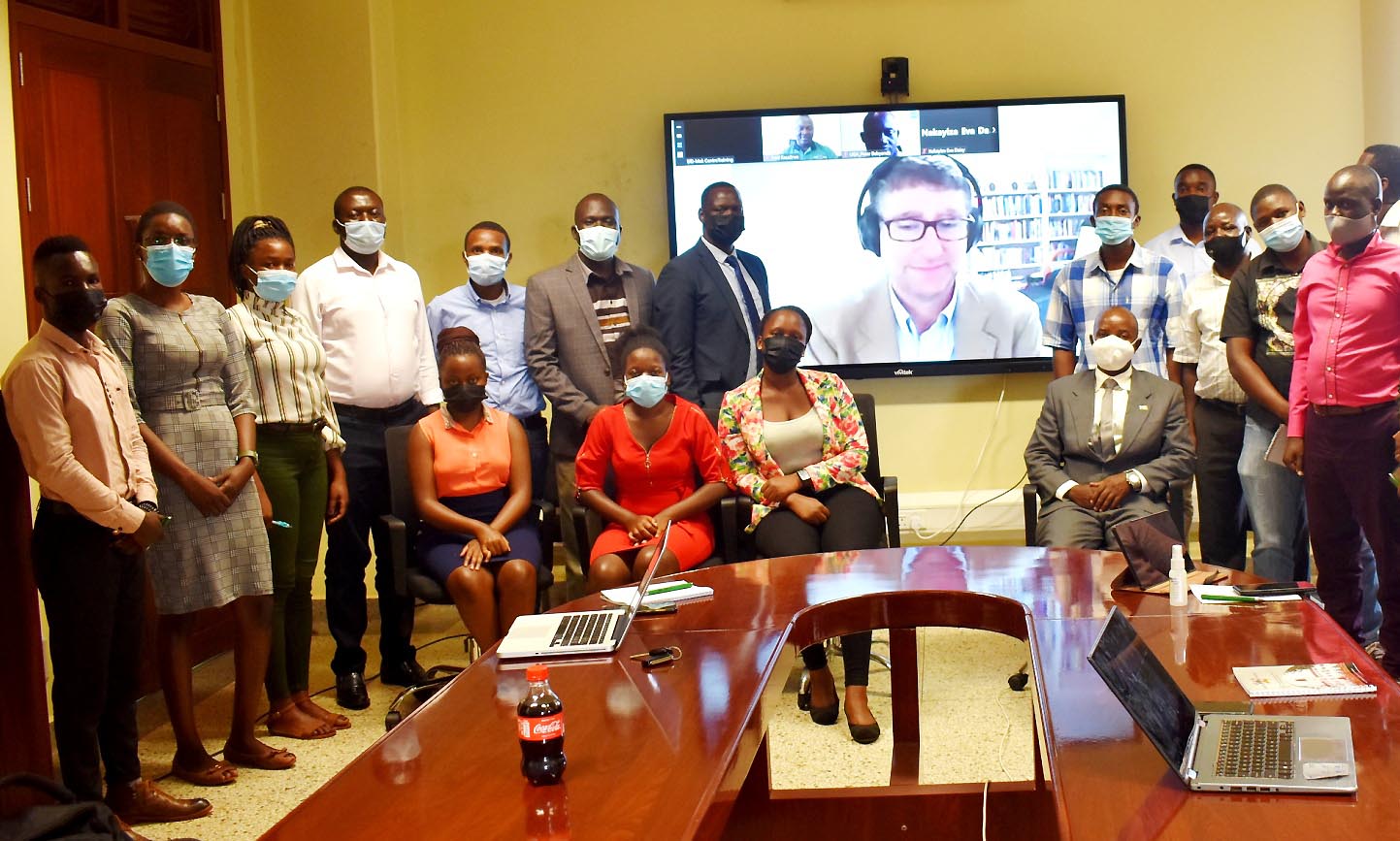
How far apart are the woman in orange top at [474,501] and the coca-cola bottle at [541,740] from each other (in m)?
2.18

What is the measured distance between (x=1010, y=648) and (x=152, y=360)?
3028 mm

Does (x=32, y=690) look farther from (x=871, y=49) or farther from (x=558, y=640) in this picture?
(x=871, y=49)

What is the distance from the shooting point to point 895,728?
3.15m

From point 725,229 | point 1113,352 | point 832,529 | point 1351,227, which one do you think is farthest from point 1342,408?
point 725,229

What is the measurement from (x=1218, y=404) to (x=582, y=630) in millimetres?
2814

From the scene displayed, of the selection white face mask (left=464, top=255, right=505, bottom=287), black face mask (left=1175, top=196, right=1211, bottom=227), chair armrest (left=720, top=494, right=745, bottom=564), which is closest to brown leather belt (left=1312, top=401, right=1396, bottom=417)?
black face mask (left=1175, top=196, right=1211, bottom=227)

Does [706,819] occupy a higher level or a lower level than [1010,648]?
higher

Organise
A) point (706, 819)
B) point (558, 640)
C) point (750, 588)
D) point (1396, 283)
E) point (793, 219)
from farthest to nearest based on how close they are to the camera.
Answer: point (793, 219)
point (1396, 283)
point (750, 588)
point (558, 640)
point (706, 819)

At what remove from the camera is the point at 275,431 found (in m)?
3.81

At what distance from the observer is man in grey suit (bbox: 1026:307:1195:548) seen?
4.17 metres

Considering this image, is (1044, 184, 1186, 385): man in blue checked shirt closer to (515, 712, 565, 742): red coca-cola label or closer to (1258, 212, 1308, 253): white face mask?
(1258, 212, 1308, 253): white face mask

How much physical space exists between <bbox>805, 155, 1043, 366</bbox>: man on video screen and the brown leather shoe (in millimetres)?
3298

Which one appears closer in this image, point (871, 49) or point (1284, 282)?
point (1284, 282)

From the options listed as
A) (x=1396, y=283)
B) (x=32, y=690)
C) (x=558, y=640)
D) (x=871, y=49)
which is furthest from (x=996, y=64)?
(x=32, y=690)
